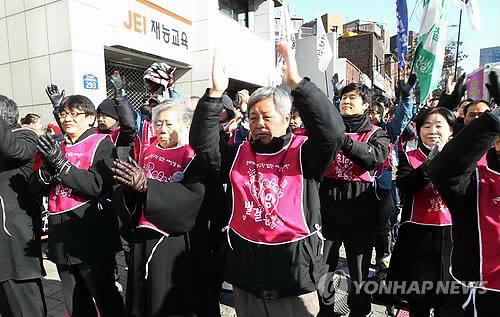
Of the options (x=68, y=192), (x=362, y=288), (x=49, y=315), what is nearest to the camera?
(x=68, y=192)

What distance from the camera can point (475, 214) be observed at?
179 centimetres

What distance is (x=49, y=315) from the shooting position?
3.40 m

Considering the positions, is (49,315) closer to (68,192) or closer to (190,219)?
(68,192)

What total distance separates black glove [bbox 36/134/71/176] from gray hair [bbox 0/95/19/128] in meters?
0.44

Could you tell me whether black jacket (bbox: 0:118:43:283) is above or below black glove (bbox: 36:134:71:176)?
below

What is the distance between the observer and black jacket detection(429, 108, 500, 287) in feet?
5.19

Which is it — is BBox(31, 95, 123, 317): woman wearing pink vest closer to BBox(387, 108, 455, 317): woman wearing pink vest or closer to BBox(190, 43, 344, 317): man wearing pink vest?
BBox(190, 43, 344, 317): man wearing pink vest

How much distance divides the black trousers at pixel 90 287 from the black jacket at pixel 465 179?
7.34 ft

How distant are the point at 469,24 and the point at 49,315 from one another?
659 cm

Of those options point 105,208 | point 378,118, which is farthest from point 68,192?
point 378,118

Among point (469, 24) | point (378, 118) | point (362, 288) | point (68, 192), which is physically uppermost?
point (469, 24)

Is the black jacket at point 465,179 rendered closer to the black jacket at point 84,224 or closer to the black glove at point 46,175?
the black jacket at point 84,224

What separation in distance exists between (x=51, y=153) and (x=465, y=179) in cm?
235

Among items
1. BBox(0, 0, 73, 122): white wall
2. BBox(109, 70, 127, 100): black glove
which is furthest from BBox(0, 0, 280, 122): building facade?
BBox(109, 70, 127, 100): black glove
